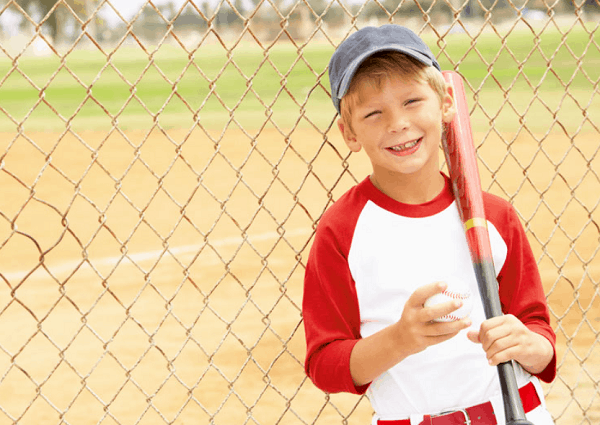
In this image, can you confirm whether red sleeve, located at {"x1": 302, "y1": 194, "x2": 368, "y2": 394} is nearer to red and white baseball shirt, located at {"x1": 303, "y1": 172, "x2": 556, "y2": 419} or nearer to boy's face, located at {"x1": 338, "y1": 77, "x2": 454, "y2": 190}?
red and white baseball shirt, located at {"x1": 303, "y1": 172, "x2": 556, "y2": 419}

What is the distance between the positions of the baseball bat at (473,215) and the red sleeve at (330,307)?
0.29 metres

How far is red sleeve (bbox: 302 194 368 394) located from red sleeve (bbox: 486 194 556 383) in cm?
39

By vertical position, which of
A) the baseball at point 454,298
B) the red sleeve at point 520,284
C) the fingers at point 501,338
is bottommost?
the fingers at point 501,338

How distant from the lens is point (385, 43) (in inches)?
67.6

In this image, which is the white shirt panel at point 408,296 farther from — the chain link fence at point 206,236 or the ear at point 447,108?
the chain link fence at point 206,236

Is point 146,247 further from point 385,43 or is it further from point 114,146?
point 114,146

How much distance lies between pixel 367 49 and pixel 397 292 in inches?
22.8

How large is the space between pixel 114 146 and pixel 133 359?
33.1 ft

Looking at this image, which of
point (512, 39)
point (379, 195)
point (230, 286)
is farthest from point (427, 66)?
point (512, 39)

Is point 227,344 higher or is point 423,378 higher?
point 227,344

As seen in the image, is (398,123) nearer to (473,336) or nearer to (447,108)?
(447,108)

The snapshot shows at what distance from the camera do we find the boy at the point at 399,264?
1706 millimetres

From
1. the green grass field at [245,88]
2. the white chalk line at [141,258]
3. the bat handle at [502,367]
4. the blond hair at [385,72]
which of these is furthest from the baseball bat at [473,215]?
the green grass field at [245,88]

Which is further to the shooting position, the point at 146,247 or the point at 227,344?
the point at 146,247
